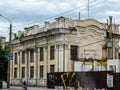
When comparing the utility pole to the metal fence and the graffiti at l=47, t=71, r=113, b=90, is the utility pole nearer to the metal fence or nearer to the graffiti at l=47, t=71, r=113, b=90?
the metal fence

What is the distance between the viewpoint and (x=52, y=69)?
172 feet

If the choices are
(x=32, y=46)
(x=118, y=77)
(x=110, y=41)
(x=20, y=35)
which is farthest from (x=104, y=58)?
(x=118, y=77)

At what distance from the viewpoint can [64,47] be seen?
50.2 meters

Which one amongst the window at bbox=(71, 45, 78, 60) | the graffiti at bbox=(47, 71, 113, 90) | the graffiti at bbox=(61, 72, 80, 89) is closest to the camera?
the graffiti at bbox=(47, 71, 113, 90)

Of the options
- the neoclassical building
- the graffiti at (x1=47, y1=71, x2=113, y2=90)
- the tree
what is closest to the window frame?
the neoclassical building

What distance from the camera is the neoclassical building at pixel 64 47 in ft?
166

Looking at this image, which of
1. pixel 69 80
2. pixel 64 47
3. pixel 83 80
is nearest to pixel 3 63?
pixel 64 47

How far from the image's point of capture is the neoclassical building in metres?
50.6

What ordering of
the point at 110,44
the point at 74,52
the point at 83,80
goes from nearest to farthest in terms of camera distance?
the point at 83,80, the point at 74,52, the point at 110,44

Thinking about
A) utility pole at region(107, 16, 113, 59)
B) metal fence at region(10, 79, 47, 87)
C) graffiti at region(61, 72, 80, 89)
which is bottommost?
metal fence at region(10, 79, 47, 87)

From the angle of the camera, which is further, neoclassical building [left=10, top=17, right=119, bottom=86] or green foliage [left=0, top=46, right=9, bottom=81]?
green foliage [left=0, top=46, right=9, bottom=81]

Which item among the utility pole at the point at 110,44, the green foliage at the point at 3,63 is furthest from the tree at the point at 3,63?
the utility pole at the point at 110,44

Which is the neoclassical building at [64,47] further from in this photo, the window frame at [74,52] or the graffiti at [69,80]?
the graffiti at [69,80]

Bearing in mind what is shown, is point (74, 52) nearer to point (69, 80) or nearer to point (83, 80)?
point (69, 80)
